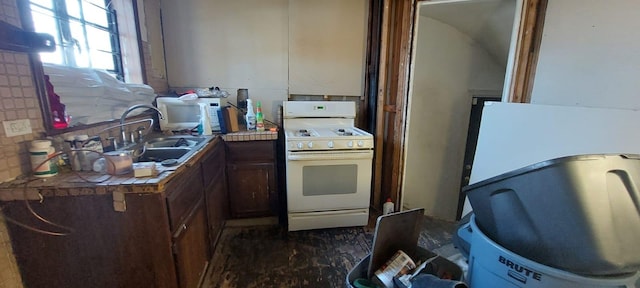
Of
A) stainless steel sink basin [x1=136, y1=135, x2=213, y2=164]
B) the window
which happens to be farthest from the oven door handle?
the window

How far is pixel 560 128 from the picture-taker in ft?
5.00

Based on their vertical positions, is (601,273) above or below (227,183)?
above

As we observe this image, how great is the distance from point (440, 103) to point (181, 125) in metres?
2.57

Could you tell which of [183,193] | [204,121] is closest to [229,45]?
[204,121]

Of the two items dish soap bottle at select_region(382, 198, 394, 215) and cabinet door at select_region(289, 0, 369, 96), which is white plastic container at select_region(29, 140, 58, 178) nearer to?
cabinet door at select_region(289, 0, 369, 96)

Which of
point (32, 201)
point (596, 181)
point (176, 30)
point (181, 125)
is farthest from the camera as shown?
point (176, 30)

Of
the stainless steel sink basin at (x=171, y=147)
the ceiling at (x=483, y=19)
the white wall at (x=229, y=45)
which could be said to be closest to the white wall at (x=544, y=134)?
the ceiling at (x=483, y=19)

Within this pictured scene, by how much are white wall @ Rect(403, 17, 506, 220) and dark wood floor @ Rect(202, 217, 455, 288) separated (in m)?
0.57

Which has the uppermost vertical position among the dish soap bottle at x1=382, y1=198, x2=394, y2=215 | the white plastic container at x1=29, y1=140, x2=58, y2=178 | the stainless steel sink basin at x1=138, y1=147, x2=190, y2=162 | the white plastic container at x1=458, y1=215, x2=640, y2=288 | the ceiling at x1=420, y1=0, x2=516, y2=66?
the ceiling at x1=420, y1=0, x2=516, y2=66

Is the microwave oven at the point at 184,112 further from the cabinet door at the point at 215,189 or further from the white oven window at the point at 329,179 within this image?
the white oven window at the point at 329,179

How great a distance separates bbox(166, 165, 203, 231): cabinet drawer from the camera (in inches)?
48.1

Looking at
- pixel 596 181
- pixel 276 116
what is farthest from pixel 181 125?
pixel 596 181

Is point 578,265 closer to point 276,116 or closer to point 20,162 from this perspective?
point 20,162

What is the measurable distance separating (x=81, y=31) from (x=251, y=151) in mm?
1354
